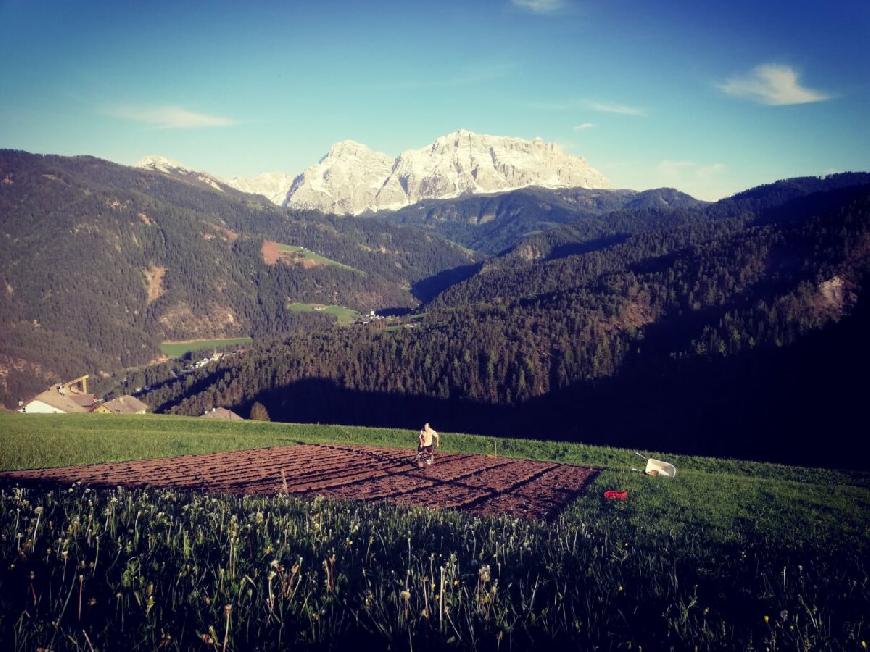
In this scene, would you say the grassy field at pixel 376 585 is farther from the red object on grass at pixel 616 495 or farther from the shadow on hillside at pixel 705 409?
the shadow on hillside at pixel 705 409

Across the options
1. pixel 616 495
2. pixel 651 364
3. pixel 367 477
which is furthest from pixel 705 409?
pixel 367 477

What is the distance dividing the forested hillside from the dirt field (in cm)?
9586

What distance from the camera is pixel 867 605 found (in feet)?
19.9

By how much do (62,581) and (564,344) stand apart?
148m

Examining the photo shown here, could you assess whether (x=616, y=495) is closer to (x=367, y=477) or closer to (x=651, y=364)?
(x=367, y=477)

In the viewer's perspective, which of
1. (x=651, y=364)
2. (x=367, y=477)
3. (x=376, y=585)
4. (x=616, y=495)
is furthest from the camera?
(x=651, y=364)

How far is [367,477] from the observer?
23.7 m

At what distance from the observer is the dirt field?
61.4 ft

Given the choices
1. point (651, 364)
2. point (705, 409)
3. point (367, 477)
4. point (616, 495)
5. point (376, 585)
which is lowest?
point (705, 409)

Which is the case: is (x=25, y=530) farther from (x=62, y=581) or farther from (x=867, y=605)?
(x=867, y=605)

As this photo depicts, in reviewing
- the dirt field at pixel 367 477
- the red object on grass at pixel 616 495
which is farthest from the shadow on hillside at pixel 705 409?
the red object on grass at pixel 616 495

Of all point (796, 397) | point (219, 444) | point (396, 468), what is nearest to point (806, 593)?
point (396, 468)

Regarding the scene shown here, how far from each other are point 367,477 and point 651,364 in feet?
412

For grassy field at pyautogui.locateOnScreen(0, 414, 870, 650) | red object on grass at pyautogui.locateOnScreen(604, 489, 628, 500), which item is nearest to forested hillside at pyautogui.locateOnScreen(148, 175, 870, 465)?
red object on grass at pyautogui.locateOnScreen(604, 489, 628, 500)
